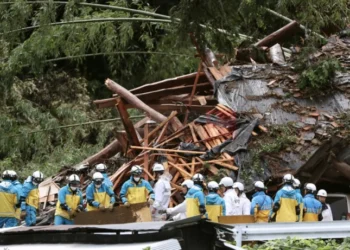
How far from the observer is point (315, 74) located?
22.0 meters

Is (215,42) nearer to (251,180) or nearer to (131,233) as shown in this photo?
(251,180)

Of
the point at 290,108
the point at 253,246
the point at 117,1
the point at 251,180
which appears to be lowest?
the point at 253,246

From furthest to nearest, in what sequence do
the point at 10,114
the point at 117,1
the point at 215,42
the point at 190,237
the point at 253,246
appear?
the point at 10,114, the point at 117,1, the point at 215,42, the point at 253,246, the point at 190,237

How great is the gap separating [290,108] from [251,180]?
246cm

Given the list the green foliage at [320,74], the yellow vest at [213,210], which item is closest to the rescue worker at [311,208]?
the yellow vest at [213,210]

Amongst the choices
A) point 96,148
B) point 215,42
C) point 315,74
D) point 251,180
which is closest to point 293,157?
point 251,180

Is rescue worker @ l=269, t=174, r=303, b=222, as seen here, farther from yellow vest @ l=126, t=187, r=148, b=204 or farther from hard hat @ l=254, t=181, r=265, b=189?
yellow vest @ l=126, t=187, r=148, b=204

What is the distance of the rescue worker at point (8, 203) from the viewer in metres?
19.0

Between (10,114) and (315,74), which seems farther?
(10,114)

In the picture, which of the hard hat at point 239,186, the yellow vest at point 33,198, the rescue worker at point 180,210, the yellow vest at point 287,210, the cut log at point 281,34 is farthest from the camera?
the cut log at point 281,34

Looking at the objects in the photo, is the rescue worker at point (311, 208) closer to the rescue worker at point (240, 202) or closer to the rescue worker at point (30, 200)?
the rescue worker at point (240, 202)

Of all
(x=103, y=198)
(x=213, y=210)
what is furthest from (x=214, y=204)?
(x=103, y=198)

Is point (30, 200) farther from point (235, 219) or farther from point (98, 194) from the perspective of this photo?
point (235, 219)

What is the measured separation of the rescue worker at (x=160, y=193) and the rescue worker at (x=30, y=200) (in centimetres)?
247
